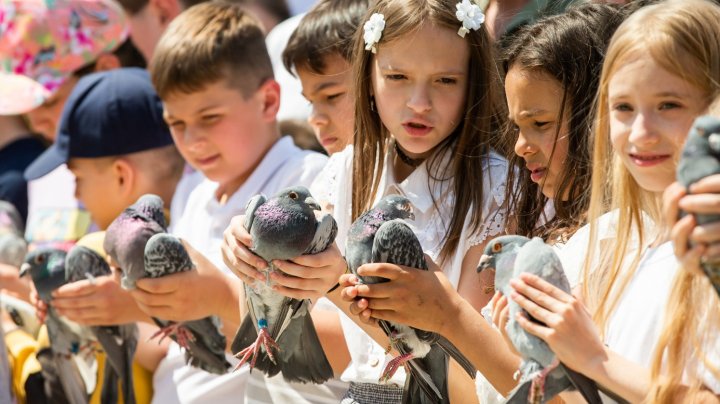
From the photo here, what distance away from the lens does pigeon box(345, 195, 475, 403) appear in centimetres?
261

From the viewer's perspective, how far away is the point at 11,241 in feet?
16.1

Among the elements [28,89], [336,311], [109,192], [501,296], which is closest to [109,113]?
[109,192]

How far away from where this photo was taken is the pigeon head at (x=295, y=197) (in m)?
2.79

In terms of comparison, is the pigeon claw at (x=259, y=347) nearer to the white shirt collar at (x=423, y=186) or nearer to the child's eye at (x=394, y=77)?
the white shirt collar at (x=423, y=186)

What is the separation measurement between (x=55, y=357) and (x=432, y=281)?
2.23 metres

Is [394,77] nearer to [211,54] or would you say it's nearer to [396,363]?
[396,363]

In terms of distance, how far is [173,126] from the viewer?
14.5 feet

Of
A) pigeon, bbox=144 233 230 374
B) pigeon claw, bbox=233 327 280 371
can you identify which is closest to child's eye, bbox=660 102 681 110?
pigeon claw, bbox=233 327 280 371

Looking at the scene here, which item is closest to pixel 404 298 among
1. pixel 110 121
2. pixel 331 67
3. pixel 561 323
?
pixel 561 323

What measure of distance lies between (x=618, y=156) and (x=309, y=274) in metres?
0.83

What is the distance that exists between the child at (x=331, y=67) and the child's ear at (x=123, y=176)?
1.12 meters

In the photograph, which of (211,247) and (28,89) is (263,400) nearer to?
(211,247)

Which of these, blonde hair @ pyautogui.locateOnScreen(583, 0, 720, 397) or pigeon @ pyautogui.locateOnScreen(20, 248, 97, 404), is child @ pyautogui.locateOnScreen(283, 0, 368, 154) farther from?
blonde hair @ pyautogui.locateOnScreen(583, 0, 720, 397)

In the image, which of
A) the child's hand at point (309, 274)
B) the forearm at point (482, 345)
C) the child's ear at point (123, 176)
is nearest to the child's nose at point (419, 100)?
the child's hand at point (309, 274)
